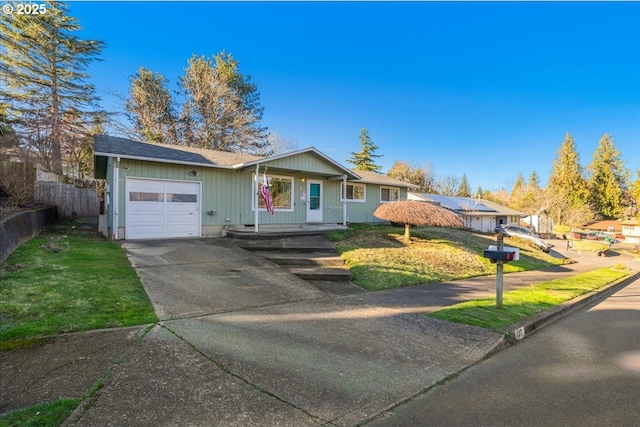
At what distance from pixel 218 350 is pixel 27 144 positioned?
52.2 feet

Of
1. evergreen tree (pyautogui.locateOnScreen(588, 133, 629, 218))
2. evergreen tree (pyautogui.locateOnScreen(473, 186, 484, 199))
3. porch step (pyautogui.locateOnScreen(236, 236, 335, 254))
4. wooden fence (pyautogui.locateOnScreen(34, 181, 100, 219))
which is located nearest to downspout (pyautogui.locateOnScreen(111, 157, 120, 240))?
porch step (pyautogui.locateOnScreen(236, 236, 335, 254))

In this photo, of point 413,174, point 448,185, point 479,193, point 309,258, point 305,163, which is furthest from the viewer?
point 479,193

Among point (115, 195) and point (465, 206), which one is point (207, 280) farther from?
point (465, 206)

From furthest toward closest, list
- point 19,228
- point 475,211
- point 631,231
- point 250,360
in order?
point 631,231, point 475,211, point 19,228, point 250,360

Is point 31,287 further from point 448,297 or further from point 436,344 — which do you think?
point 448,297

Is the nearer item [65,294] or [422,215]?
[65,294]

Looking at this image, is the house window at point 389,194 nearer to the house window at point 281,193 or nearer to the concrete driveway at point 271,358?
the house window at point 281,193

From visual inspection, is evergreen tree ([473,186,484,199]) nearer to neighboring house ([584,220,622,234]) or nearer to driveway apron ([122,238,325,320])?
neighboring house ([584,220,622,234])

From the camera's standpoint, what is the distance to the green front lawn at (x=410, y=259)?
937 cm

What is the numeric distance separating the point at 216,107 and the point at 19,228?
71.9 feet

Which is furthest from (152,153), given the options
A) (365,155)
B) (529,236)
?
(365,155)

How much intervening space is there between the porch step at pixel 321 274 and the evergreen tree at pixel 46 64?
61.5 feet

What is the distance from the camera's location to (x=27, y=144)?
1402 cm

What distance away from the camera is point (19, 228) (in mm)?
8789
